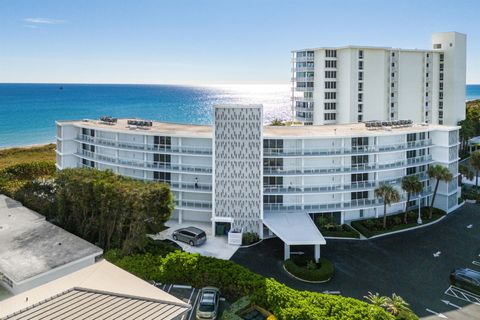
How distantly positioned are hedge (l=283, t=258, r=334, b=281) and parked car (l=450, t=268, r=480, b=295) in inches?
394

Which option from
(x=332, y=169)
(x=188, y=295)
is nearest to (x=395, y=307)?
(x=188, y=295)

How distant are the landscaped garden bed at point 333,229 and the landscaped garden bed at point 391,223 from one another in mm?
1189

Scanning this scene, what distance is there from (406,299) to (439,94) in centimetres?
6767

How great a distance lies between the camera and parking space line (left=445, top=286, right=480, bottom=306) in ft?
103

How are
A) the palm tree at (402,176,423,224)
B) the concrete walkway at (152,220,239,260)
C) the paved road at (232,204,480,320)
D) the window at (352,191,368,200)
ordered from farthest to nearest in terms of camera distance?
the window at (352,191,368,200) → the palm tree at (402,176,423,224) → the concrete walkway at (152,220,239,260) → the paved road at (232,204,480,320)

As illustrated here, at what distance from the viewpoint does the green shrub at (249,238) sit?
41.9m

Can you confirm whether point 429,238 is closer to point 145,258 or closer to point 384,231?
point 384,231

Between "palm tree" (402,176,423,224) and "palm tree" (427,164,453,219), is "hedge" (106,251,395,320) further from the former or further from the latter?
"palm tree" (427,164,453,219)

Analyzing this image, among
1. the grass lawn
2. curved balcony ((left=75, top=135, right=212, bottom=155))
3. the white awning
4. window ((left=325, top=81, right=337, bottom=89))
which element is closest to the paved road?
the white awning

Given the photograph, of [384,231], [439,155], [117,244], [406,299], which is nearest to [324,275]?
[406,299]

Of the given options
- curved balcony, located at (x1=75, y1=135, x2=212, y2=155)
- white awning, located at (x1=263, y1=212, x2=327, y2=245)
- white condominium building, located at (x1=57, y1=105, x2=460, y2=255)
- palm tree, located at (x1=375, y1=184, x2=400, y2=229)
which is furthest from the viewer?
curved balcony, located at (x1=75, y1=135, x2=212, y2=155)

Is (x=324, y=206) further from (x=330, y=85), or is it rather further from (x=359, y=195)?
(x=330, y=85)

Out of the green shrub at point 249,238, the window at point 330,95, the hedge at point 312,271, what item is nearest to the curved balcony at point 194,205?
the green shrub at point 249,238

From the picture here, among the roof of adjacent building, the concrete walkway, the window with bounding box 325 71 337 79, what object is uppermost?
the window with bounding box 325 71 337 79
